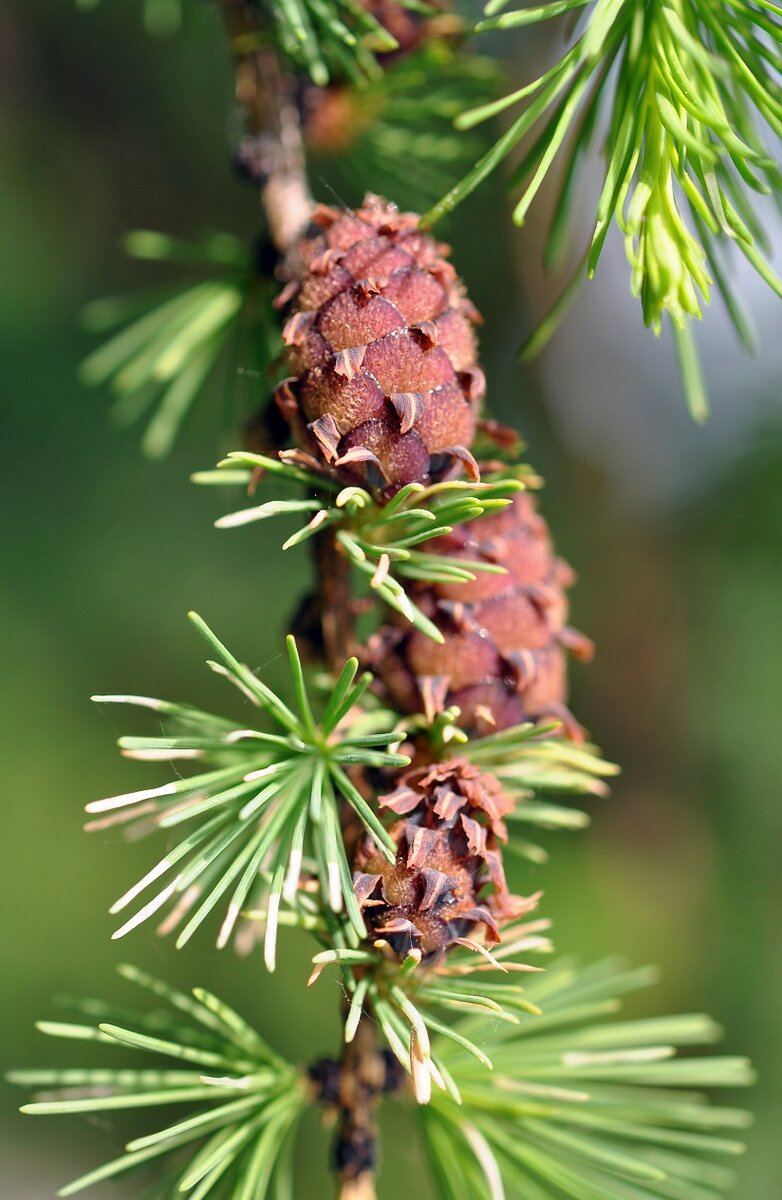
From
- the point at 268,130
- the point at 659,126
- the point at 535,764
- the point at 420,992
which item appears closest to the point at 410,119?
the point at 268,130

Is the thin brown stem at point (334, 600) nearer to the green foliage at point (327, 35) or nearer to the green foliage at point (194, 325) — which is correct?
the green foliage at point (194, 325)

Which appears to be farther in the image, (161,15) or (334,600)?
(161,15)

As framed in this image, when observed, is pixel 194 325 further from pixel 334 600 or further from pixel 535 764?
pixel 535 764

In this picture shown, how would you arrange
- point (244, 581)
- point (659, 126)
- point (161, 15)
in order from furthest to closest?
point (244, 581) → point (161, 15) → point (659, 126)

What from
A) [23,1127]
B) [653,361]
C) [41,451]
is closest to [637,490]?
[653,361]

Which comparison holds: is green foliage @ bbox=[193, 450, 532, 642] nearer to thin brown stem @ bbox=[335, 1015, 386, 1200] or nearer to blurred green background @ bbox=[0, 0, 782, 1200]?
thin brown stem @ bbox=[335, 1015, 386, 1200]
